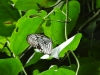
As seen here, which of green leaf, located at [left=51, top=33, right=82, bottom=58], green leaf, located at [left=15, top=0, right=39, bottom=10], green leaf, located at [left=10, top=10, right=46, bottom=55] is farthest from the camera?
green leaf, located at [left=15, top=0, right=39, bottom=10]

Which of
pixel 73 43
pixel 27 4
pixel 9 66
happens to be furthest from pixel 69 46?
pixel 27 4

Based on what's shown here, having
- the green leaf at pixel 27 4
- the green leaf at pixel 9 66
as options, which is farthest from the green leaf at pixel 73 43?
the green leaf at pixel 27 4

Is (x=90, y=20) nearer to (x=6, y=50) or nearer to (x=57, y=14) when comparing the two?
(x=57, y=14)

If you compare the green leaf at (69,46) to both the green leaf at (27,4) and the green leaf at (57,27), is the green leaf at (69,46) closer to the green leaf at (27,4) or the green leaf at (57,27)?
the green leaf at (57,27)

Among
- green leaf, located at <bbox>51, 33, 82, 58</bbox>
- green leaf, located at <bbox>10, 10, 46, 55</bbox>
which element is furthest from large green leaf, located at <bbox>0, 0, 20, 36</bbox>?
green leaf, located at <bbox>51, 33, 82, 58</bbox>

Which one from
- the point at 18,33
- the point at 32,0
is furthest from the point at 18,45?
the point at 32,0

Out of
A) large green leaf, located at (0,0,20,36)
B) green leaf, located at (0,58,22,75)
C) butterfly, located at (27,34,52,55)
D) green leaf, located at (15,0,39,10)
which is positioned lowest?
green leaf, located at (0,58,22,75)

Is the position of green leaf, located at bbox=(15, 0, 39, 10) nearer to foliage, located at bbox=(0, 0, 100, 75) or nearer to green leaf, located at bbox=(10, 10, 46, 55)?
foliage, located at bbox=(0, 0, 100, 75)
